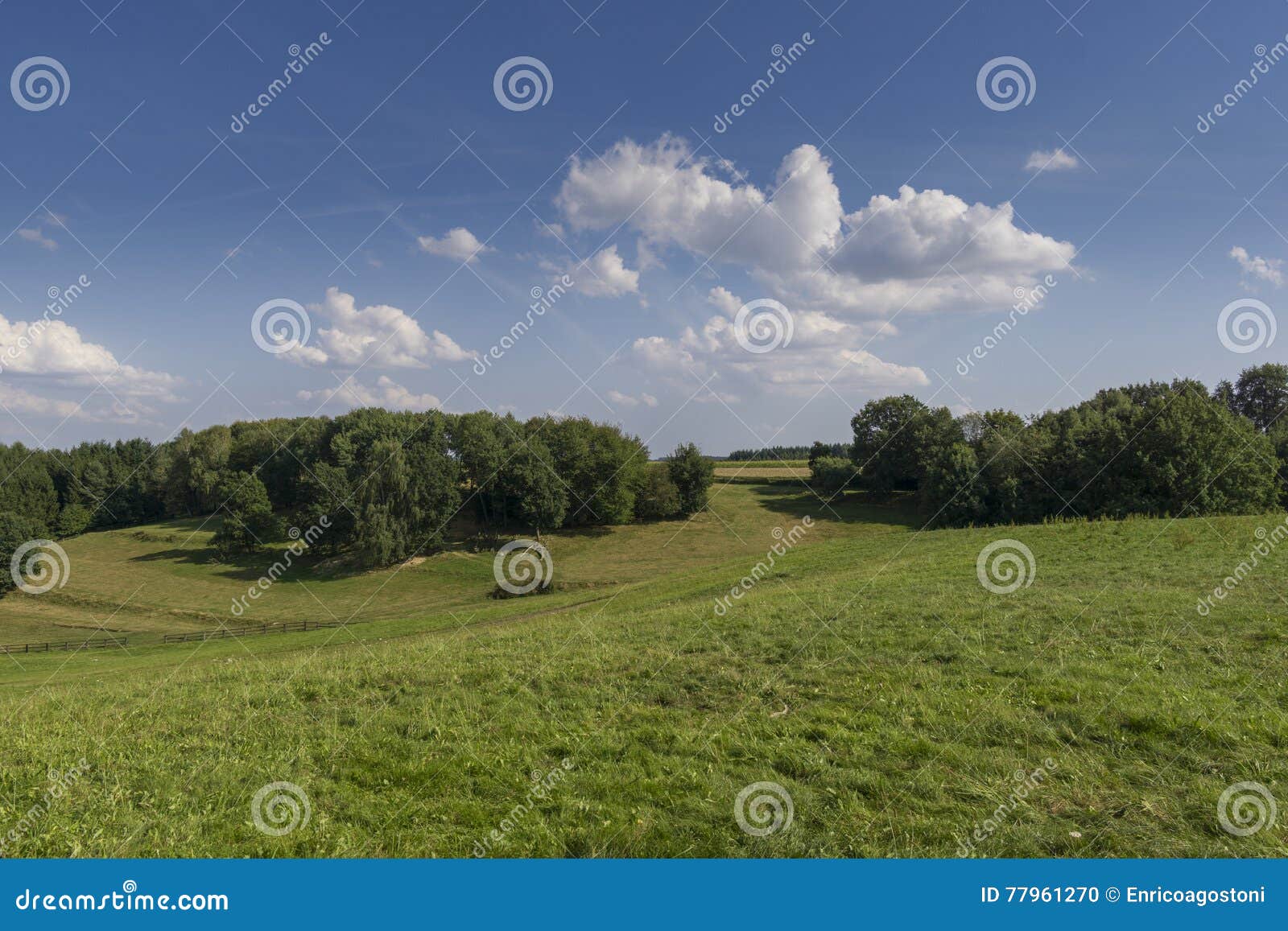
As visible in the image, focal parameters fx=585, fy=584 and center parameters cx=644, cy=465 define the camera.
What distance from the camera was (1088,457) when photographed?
57.7 m

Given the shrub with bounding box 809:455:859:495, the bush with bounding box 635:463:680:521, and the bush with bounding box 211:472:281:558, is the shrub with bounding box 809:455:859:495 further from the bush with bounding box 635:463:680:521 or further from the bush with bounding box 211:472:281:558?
the bush with bounding box 211:472:281:558

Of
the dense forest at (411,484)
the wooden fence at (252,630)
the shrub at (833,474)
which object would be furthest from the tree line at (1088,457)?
the wooden fence at (252,630)

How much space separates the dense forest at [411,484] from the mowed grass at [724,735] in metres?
51.7

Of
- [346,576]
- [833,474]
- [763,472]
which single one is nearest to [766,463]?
[763,472]

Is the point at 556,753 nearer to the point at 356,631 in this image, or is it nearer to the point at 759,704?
the point at 759,704

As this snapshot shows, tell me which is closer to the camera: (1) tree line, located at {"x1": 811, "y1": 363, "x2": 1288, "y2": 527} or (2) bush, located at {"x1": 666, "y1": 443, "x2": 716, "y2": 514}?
(1) tree line, located at {"x1": 811, "y1": 363, "x2": 1288, "y2": 527}

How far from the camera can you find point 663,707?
31.2ft

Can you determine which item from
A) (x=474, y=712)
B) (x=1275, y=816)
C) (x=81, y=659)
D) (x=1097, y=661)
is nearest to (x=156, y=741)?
(x=474, y=712)

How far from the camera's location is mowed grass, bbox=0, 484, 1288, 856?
589 centimetres

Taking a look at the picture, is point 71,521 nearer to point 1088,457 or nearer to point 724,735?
point 724,735

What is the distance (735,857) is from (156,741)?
27.5 ft

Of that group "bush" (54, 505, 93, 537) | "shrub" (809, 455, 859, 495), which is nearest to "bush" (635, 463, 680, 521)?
"shrub" (809, 455, 859, 495)

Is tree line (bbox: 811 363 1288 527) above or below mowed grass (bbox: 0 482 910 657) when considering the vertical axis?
above

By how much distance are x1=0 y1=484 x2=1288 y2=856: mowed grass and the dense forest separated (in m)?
51.7
